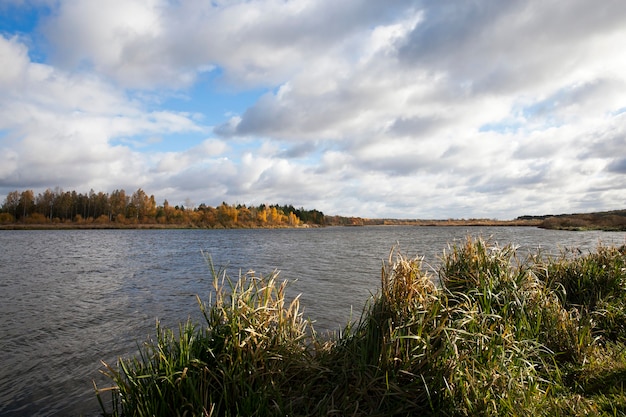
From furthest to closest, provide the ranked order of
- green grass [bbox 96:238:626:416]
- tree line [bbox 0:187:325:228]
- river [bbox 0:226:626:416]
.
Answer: tree line [bbox 0:187:325:228] < river [bbox 0:226:626:416] < green grass [bbox 96:238:626:416]

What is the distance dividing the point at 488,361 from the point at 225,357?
388cm

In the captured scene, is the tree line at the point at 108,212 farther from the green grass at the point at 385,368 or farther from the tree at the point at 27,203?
the green grass at the point at 385,368

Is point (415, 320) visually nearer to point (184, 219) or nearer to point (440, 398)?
point (440, 398)

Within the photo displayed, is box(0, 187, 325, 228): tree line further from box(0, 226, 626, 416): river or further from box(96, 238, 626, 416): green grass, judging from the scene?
box(96, 238, 626, 416): green grass

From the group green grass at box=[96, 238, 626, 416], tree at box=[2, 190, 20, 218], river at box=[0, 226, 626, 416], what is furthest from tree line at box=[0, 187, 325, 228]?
green grass at box=[96, 238, 626, 416]

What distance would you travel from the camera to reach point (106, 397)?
825 centimetres

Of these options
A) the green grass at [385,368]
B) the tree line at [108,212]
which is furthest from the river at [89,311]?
the tree line at [108,212]

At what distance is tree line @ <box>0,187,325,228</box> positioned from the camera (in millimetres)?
147500

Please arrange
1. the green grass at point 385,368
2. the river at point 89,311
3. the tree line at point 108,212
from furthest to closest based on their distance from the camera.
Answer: the tree line at point 108,212 < the river at point 89,311 < the green grass at point 385,368

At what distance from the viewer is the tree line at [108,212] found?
148 m

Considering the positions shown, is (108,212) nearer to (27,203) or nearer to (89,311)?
(27,203)

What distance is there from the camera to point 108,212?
159000 millimetres

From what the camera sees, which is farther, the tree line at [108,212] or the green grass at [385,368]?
the tree line at [108,212]

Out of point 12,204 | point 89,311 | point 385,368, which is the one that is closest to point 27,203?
point 12,204
